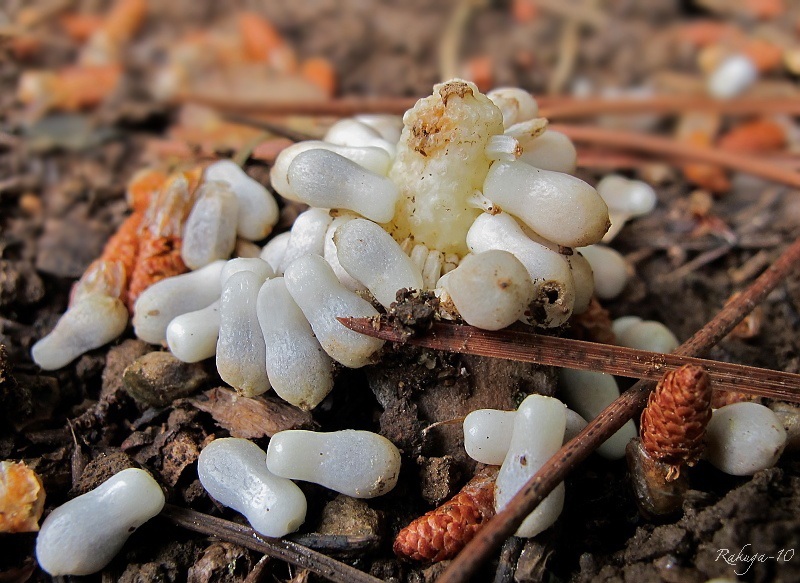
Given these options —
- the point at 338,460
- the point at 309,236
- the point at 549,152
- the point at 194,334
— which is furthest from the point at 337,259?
the point at 549,152

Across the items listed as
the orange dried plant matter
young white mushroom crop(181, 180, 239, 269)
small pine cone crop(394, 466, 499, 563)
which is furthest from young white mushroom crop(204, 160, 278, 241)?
small pine cone crop(394, 466, 499, 563)

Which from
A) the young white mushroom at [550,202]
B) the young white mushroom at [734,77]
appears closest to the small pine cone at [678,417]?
the young white mushroom at [550,202]

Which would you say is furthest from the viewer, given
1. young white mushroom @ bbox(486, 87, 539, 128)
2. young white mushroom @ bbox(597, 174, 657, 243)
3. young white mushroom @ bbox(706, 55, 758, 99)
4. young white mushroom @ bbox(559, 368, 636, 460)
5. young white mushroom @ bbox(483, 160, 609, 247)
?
young white mushroom @ bbox(706, 55, 758, 99)

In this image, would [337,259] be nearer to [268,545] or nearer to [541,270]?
[541,270]

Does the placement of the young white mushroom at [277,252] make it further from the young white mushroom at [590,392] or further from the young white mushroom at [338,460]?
the young white mushroom at [590,392]

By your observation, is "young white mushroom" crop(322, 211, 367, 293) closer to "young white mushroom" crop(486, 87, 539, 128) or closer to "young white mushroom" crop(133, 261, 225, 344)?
"young white mushroom" crop(133, 261, 225, 344)

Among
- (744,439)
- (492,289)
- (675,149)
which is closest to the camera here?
(492,289)

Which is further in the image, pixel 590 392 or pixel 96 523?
pixel 590 392

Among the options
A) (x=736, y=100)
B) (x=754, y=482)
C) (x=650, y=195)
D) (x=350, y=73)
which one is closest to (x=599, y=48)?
(x=736, y=100)
